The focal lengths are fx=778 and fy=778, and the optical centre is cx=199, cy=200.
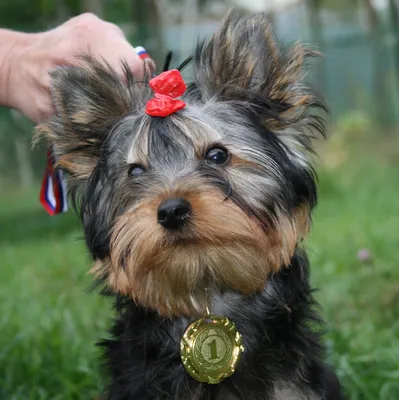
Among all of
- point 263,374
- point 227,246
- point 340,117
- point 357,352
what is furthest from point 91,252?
point 340,117

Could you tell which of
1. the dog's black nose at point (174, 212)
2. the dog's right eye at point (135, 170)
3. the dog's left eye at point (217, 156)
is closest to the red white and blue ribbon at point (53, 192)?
the dog's right eye at point (135, 170)

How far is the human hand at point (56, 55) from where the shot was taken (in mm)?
3607

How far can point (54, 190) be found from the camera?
153 inches

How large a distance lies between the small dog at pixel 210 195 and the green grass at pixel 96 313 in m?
0.50

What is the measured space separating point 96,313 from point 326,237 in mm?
3418

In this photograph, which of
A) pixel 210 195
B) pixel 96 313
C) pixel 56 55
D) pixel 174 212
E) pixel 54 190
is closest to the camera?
pixel 174 212

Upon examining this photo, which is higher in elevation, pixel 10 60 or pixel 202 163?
pixel 10 60

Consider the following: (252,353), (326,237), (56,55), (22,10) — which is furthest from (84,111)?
(22,10)

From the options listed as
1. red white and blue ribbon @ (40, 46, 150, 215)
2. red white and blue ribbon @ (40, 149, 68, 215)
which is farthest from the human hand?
red white and blue ribbon @ (40, 149, 68, 215)

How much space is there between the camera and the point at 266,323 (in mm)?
3398

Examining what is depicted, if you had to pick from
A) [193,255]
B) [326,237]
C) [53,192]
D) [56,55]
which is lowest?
[326,237]

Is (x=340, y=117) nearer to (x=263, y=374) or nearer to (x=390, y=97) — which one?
(x=390, y=97)

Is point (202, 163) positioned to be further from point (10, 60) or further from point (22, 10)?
point (22, 10)

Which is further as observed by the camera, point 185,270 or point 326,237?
point 326,237
